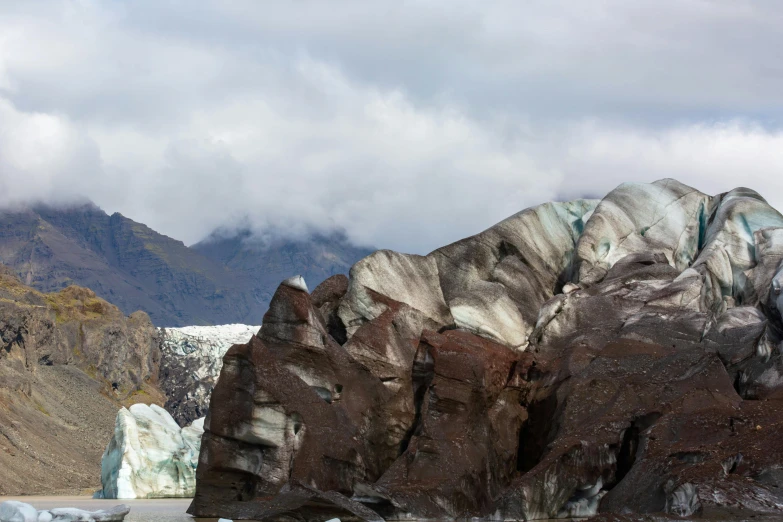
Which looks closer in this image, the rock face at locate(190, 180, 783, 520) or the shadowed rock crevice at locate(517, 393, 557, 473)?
the rock face at locate(190, 180, 783, 520)

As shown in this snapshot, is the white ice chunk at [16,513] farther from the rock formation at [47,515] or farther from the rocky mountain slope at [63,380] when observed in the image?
the rocky mountain slope at [63,380]

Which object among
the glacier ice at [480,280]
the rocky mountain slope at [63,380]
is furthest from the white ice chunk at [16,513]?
the rocky mountain slope at [63,380]

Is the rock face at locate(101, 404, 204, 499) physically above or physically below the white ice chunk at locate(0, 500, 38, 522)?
below

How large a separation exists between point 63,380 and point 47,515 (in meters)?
125

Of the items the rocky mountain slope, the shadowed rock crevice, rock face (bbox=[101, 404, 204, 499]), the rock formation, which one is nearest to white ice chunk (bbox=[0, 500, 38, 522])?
the rock formation

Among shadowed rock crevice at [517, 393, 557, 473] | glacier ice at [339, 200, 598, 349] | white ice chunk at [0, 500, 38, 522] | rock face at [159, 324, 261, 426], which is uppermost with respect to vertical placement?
glacier ice at [339, 200, 598, 349]

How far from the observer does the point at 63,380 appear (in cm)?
15625

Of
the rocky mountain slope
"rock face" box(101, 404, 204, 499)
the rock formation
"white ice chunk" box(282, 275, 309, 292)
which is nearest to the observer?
the rock formation

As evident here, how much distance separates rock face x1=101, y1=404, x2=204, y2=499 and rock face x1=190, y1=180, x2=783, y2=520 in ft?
85.5

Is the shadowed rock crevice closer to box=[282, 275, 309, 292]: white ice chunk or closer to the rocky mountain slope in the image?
box=[282, 275, 309, 292]: white ice chunk

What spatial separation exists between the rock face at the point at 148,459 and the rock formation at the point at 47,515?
33.9 meters

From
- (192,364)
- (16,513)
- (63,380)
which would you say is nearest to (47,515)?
(16,513)

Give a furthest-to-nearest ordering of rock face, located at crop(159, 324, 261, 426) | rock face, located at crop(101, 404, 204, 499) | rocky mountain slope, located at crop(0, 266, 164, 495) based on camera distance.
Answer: rock face, located at crop(159, 324, 261, 426)
rocky mountain slope, located at crop(0, 266, 164, 495)
rock face, located at crop(101, 404, 204, 499)

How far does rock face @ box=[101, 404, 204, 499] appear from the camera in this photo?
71.4 metres
